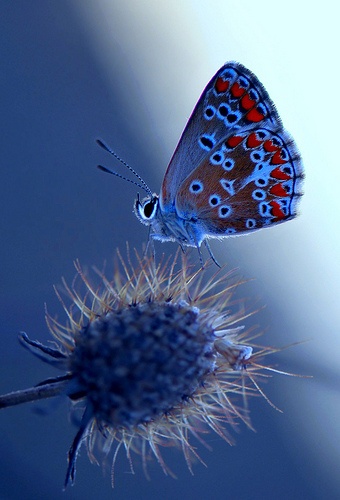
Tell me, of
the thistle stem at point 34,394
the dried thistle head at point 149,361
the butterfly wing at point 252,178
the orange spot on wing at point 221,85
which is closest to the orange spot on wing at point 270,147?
the butterfly wing at point 252,178

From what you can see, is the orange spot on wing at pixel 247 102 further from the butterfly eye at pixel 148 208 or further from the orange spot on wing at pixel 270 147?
the butterfly eye at pixel 148 208

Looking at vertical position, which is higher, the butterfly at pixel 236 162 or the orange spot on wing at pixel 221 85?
the orange spot on wing at pixel 221 85

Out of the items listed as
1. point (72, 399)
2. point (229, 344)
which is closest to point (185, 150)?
point (229, 344)

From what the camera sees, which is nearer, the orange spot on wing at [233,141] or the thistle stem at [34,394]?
the thistle stem at [34,394]

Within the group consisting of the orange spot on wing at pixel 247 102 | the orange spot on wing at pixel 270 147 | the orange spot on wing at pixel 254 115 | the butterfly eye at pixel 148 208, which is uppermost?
the orange spot on wing at pixel 247 102

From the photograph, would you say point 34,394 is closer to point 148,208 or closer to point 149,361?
point 149,361

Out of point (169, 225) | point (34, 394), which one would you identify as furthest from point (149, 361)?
point (169, 225)

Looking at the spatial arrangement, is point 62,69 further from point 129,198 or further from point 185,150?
point 185,150
